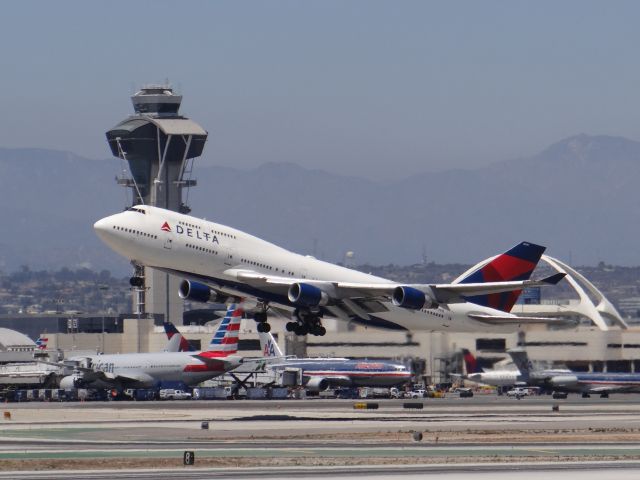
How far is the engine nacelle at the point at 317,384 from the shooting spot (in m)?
140

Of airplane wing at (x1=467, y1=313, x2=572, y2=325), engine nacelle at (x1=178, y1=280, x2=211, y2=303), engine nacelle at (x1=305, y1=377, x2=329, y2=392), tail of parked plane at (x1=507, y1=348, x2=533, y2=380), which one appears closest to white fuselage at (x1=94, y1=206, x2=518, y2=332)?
engine nacelle at (x1=178, y1=280, x2=211, y2=303)

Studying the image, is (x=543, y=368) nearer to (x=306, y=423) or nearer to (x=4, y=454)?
(x=306, y=423)

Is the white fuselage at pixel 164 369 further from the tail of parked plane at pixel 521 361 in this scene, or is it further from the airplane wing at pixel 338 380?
the tail of parked plane at pixel 521 361

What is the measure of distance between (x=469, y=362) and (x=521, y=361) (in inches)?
304

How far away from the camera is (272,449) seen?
6444cm

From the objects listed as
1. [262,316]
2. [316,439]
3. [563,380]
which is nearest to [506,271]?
[262,316]

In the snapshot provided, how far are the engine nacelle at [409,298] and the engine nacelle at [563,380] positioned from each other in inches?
2045

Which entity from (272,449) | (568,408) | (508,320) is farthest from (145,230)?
(568,408)

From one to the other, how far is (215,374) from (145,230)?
190ft

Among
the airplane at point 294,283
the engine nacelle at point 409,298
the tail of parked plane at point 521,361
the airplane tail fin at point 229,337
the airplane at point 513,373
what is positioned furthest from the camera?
the tail of parked plane at point 521,361

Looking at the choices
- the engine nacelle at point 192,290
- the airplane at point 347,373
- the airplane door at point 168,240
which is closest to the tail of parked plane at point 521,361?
the airplane at point 347,373

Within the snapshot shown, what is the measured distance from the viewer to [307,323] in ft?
287

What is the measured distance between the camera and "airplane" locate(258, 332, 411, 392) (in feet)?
465

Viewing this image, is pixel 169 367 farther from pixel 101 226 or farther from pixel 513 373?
pixel 101 226
